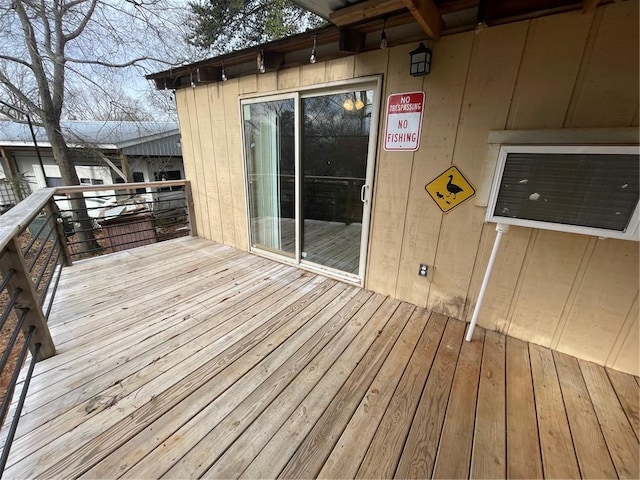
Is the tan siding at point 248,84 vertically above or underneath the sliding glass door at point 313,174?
above

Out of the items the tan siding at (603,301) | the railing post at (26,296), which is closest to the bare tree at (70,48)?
the railing post at (26,296)

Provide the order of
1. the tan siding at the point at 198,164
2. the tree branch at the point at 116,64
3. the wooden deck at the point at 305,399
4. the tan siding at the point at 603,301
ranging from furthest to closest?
the tree branch at the point at 116,64 → the tan siding at the point at 198,164 → the tan siding at the point at 603,301 → the wooden deck at the point at 305,399

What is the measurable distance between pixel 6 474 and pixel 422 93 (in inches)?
114

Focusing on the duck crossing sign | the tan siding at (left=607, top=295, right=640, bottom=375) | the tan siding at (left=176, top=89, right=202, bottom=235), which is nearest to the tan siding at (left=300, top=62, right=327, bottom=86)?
the duck crossing sign

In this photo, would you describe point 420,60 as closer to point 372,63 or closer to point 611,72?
point 372,63

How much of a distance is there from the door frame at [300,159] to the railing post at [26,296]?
2.00 metres

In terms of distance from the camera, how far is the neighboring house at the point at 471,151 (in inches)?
54.6

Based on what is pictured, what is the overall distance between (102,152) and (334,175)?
315 inches

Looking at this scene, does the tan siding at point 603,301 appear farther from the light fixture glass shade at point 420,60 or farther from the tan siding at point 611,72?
the light fixture glass shade at point 420,60

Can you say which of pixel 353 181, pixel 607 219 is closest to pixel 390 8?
pixel 353 181

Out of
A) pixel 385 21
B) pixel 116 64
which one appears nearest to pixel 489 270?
pixel 385 21

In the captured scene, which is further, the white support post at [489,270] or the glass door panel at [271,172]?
the glass door panel at [271,172]

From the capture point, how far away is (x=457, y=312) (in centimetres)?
212

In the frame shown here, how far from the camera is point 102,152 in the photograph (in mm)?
7355
